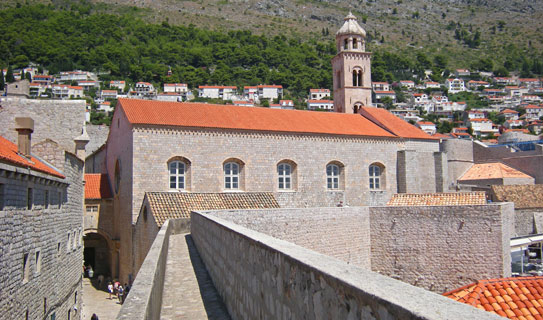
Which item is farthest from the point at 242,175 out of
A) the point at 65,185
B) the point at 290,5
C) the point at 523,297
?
the point at 290,5

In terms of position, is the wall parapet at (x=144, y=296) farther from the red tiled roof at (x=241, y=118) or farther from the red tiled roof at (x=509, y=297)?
the red tiled roof at (x=241, y=118)

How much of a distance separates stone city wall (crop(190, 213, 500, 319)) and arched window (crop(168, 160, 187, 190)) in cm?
1611

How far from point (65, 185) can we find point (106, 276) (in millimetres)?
13729

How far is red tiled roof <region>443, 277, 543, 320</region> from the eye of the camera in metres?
8.61

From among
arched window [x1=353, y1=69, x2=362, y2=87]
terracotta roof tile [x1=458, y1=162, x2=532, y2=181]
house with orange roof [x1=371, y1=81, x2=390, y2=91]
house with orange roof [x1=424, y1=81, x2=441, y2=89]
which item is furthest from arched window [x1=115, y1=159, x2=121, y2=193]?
house with orange roof [x1=424, y1=81, x2=441, y2=89]

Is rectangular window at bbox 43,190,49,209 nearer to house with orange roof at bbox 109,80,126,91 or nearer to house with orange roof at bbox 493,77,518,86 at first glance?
house with orange roof at bbox 109,80,126,91

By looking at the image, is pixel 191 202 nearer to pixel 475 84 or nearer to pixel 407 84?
pixel 407 84

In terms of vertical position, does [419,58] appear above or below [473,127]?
above

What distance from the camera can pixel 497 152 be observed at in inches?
1663

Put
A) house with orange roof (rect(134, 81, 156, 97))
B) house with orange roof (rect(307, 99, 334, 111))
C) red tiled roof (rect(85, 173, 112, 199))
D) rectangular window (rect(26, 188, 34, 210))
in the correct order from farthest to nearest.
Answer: house with orange roof (rect(307, 99, 334, 111)) < house with orange roof (rect(134, 81, 156, 97)) < red tiled roof (rect(85, 173, 112, 199)) < rectangular window (rect(26, 188, 34, 210))

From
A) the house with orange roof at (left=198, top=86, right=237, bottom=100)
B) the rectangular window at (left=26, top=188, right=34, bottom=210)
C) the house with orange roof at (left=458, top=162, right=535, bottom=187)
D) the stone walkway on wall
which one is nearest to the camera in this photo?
the stone walkway on wall

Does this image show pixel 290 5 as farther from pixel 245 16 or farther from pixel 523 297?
pixel 523 297

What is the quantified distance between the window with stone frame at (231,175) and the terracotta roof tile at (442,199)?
828 centimetres

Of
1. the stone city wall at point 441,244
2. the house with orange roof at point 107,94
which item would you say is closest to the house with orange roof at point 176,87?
the house with orange roof at point 107,94
